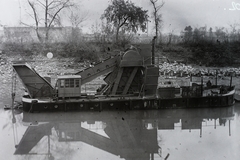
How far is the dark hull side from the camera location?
18.2m

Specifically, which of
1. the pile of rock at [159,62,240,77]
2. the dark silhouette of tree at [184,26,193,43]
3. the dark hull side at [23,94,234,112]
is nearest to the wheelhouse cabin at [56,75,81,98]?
the dark hull side at [23,94,234,112]

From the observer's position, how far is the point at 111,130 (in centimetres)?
1523

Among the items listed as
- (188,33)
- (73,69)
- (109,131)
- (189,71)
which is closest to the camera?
(109,131)

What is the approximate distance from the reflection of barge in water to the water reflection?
0.57m

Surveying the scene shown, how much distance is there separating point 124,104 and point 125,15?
17576 mm

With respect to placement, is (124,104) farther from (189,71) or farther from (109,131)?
(189,71)

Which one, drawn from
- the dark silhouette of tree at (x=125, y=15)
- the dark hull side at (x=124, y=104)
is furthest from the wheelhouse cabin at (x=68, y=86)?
the dark silhouette of tree at (x=125, y=15)

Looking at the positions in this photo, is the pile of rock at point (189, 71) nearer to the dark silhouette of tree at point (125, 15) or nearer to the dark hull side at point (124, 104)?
the dark silhouette of tree at point (125, 15)

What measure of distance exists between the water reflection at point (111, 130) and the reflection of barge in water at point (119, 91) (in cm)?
57

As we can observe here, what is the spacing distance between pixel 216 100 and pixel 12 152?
14275mm

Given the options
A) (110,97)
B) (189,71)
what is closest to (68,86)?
(110,97)

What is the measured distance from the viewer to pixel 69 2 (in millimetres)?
33188

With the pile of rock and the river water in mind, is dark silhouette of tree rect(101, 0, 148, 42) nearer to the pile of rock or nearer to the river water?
the pile of rock

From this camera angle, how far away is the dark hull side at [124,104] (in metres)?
18.2
